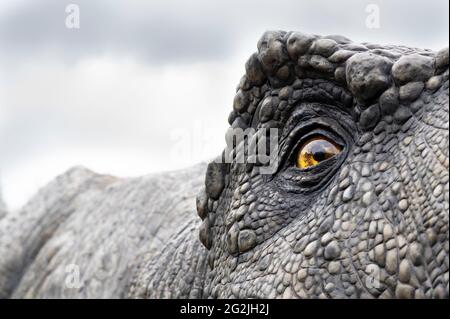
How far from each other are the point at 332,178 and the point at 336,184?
0.14 m

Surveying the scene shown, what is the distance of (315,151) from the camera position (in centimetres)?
443

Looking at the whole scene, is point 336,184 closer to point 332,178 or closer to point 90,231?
point 332,178

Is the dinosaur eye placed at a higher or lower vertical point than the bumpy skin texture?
higher

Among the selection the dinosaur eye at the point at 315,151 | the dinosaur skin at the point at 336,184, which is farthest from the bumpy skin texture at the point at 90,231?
the dinosaur eye at the point at 315,151

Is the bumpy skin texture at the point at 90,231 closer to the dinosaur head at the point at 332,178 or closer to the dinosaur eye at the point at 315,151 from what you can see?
the dinosaur head at the point at 332,178

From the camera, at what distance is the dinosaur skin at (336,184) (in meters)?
3.57

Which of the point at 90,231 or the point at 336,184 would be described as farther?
the point at 90,231

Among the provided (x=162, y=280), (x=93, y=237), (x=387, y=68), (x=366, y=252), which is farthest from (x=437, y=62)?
(x=93, y=237)

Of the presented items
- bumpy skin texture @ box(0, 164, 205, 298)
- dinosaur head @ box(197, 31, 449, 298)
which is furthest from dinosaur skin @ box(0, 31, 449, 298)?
bumpy skin texture @ box(0, 164, 205, 298)

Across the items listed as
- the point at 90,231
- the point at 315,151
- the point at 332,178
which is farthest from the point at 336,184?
the point at 90,231

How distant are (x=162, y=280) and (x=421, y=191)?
2959mm

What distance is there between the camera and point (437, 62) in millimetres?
3820

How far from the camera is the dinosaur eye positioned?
171 inches

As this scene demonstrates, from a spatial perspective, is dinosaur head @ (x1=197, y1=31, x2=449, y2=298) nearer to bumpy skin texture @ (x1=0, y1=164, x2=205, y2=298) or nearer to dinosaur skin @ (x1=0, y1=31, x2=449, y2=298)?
dinosaur skin @ (x1=0, y1=31, x2=449, y2=298)
